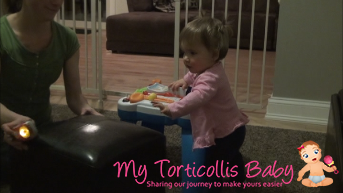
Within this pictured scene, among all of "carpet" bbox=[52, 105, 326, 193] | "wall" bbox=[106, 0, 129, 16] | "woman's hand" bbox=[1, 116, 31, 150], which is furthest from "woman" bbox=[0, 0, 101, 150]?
"wall" bbox=[106, 0, 129, 16]

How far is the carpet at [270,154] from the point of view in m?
1.44

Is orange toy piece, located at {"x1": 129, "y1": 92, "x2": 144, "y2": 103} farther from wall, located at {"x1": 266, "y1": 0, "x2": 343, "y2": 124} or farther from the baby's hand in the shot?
wall, located at {"x1": 266, "y1": 0, "x2": 343, "y2": 124}

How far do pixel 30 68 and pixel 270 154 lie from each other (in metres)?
1.04

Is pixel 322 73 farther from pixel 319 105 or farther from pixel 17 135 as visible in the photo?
pixel 17 135

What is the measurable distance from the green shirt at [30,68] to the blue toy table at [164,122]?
0.28 meters

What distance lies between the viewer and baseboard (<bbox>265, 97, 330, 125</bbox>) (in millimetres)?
2178

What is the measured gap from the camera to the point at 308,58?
7.02ft

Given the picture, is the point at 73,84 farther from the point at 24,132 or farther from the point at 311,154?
the point at 311,154

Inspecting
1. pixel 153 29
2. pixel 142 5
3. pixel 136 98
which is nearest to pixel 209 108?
→ pixel 136 98

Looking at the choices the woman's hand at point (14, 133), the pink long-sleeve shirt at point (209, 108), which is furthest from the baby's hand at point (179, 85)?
the woman's hand at point (14, 133)

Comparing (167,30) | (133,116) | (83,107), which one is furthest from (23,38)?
(167,30)

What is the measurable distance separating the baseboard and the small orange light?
1511 millimetres

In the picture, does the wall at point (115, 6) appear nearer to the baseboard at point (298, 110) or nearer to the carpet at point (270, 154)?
the carpet at point (270, 154)

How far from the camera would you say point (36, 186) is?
1130 millimetres
